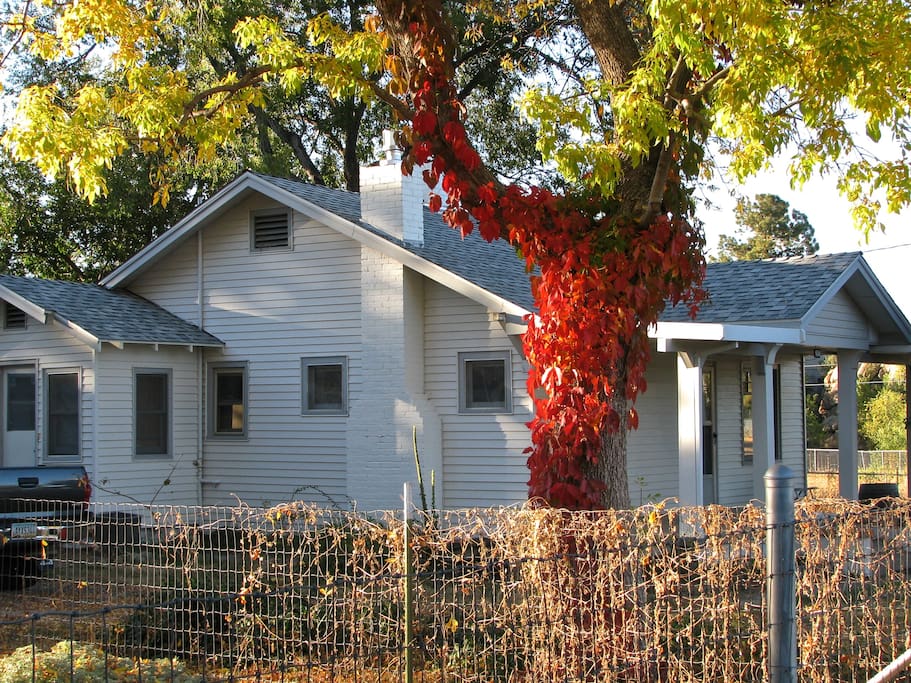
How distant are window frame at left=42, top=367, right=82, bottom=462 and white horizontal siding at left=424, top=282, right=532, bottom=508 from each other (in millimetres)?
5287

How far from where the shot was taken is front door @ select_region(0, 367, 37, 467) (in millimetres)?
17047

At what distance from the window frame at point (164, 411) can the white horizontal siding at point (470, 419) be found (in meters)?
4.37

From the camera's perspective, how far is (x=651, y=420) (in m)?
16.6

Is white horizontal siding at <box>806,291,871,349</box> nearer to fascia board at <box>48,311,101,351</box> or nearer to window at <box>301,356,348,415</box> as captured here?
window at <box>301,356,348,415</box>

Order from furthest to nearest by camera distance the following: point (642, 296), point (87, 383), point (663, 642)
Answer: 1. point (87, 383)
2. point (642, 296)
3. point (663, 642)

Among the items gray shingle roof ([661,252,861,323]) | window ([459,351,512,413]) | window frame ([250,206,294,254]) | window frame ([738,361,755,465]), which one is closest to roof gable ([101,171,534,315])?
window frame ([250,206,294,254])

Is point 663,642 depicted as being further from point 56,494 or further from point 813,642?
point 56,494

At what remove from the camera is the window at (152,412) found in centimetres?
1689

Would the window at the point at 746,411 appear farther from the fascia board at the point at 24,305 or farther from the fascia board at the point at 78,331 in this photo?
the fascia board at the point at 24,305

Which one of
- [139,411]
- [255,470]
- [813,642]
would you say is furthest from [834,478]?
[813,642]

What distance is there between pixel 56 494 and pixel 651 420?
28.6ft

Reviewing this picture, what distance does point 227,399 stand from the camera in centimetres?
1788

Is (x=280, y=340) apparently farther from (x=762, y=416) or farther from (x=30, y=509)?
(x=762, y=416)

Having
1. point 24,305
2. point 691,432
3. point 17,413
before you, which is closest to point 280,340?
point 24,305
